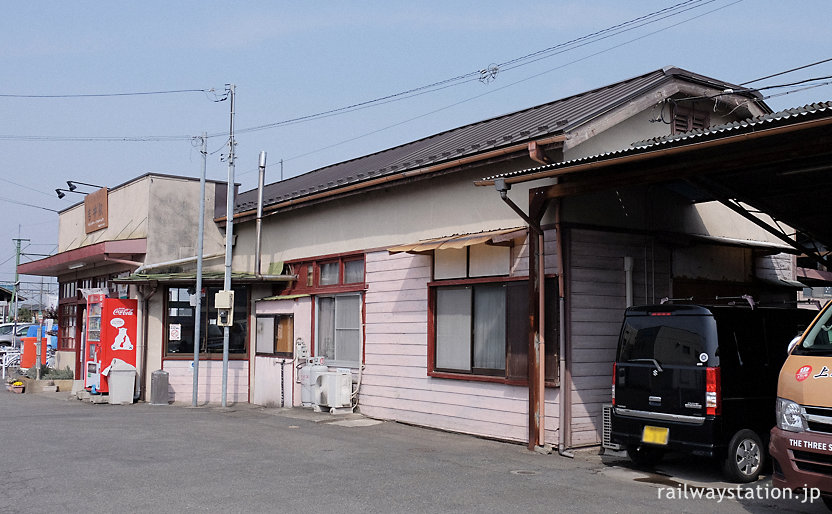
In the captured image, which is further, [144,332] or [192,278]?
[144,332]

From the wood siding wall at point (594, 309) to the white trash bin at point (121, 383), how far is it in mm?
11024

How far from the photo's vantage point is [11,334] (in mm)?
43594

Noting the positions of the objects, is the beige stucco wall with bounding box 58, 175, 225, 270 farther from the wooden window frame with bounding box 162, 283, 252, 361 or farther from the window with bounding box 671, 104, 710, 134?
the window with bounding box 671, 104, 710, 134

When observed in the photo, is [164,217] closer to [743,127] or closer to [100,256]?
[100,256]

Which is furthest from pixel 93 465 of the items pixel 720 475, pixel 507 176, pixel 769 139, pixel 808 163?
pixel 808 163

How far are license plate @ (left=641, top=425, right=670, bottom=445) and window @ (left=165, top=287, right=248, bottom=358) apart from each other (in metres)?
11.2

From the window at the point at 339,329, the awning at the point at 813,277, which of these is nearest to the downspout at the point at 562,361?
the window at the point at 339,329

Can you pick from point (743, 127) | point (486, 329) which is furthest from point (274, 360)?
point (743, 127)

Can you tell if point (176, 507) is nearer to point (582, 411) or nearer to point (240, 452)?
point (240, 452)

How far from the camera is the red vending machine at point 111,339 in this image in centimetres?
1792

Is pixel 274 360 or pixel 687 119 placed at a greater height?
pixel 687 119

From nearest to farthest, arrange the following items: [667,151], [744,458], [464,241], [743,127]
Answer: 1. [743,127]
2. [667,151]
3. [744,458]
4. [464,241]

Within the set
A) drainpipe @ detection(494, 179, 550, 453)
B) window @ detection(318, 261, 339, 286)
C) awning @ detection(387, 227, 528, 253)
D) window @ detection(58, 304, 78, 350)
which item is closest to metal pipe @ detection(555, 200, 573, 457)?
drainpipe @ detection(494, 179, 550, 453)

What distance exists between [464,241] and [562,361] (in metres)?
2.42
